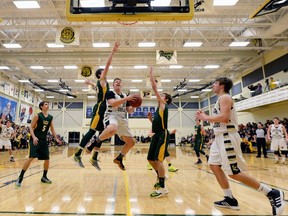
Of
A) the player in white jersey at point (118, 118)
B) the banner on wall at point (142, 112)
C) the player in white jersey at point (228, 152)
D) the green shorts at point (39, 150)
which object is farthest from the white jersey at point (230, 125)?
the banner on wall at point (142, 112)

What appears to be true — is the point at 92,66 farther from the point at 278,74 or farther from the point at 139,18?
the point at 278,74

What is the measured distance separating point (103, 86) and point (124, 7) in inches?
55.7

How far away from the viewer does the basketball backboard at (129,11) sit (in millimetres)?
3730

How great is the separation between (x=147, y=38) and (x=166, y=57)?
70.2 inches

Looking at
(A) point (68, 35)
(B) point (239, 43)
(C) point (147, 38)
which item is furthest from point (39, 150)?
(B) point (239, 43)

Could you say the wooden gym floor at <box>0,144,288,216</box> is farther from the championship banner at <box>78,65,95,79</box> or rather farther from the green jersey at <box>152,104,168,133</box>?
the championship banner at <box>78,65,95,79</box>

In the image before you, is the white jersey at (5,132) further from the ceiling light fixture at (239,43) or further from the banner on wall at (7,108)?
the ceiling light fixture at (239,43)

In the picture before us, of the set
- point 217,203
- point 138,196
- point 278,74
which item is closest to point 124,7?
point 138,196

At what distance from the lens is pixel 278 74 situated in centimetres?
1353

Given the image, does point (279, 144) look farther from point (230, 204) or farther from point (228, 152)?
point (228, 152)

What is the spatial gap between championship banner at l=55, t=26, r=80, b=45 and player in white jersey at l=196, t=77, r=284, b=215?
27.0 feet

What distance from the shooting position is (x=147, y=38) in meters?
12.4

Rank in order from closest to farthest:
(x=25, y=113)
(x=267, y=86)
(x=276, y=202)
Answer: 1. (x=276, y=202)
2. (x=267, y=86)
3. (x=25, y=113)

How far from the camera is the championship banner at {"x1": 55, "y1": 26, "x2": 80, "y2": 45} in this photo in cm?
948
